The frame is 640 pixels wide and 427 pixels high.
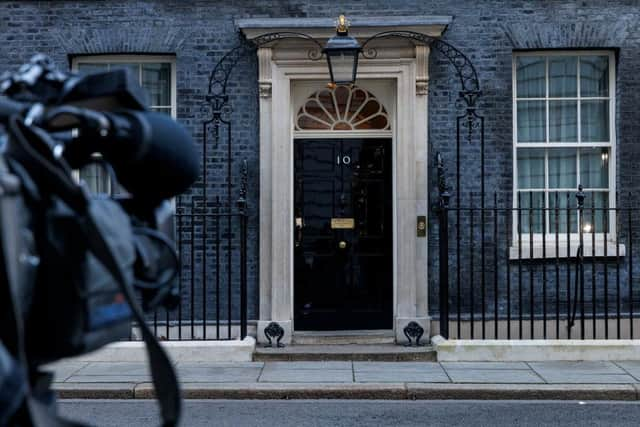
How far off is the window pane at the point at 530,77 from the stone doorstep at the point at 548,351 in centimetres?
309

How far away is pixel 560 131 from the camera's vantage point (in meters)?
9.73

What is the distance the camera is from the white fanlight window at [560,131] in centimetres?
966

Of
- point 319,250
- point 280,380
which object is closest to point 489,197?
point 319,250

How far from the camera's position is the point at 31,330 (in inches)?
49.1

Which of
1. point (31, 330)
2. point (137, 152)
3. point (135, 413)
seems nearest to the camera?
point (31, 330)

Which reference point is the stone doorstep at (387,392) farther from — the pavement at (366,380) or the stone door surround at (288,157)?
the stone door surround at (288,157)

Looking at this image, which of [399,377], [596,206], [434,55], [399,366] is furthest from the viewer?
[596,206]

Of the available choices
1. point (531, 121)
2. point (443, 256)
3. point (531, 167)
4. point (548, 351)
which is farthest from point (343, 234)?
point (548, 351)

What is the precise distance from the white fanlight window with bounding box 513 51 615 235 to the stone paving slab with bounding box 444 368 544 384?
230cm

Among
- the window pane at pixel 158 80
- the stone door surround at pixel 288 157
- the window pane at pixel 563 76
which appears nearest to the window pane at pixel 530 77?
the window pane at pixel 563 76

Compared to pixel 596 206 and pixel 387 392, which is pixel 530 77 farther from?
pixel 387 392

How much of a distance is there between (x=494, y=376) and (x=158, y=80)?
17.3ft

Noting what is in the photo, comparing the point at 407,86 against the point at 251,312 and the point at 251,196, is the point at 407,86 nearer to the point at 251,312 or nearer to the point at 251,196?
the point at 251,196

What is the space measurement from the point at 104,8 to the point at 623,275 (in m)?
6.93
